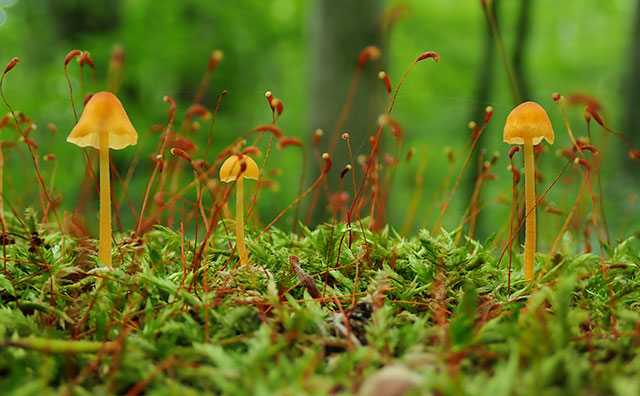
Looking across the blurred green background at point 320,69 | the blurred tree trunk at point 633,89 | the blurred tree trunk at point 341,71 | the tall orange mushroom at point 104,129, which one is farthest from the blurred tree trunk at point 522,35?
the tall orange mushroom at point 104,129

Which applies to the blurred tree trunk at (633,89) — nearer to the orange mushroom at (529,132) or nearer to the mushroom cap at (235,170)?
the orange mushroom at (529,132)

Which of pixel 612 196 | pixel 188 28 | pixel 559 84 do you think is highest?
pixel 188 28

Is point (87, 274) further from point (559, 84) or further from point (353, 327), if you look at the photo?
point (559, 84)

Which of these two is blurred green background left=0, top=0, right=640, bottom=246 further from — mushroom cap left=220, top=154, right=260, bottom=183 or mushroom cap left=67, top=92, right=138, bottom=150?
mushroom cap left=67, top=92, right=138, bottom=150

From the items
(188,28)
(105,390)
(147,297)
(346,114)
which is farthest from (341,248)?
(188,28)

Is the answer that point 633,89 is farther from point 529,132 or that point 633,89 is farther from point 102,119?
point 102,119

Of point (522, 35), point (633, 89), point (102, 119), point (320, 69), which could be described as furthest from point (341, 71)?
point (633, 89)
